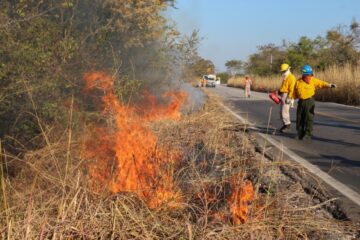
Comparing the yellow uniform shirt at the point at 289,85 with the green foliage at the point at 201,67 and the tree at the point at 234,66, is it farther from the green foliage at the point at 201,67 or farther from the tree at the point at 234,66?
the tree at the point at 234,66

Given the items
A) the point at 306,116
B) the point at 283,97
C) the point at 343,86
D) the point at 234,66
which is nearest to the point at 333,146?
the point at 306,116

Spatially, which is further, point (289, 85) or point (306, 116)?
point (289, 85)

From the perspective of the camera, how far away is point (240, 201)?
4754mm

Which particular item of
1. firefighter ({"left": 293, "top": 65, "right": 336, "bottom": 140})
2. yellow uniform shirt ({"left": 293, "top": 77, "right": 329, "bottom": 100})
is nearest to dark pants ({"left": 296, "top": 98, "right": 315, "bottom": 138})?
firefighter ({"left": 293, "top": 65, "right": 336, "bottom": 140})

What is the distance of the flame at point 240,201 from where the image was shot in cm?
446

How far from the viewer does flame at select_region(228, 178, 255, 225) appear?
14.6 ft

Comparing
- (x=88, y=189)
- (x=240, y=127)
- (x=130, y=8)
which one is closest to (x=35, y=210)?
(x=88, y=189)

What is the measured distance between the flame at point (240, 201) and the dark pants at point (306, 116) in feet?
19.8

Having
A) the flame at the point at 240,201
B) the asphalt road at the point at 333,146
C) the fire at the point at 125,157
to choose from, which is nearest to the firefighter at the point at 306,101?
the asphalt road at the point at 333,146

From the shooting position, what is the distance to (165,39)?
510 inches

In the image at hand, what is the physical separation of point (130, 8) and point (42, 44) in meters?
3.17

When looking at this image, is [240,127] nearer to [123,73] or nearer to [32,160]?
[123,73]

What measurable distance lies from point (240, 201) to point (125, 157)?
6.53 feet

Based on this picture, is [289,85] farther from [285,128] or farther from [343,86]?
[343,86]
